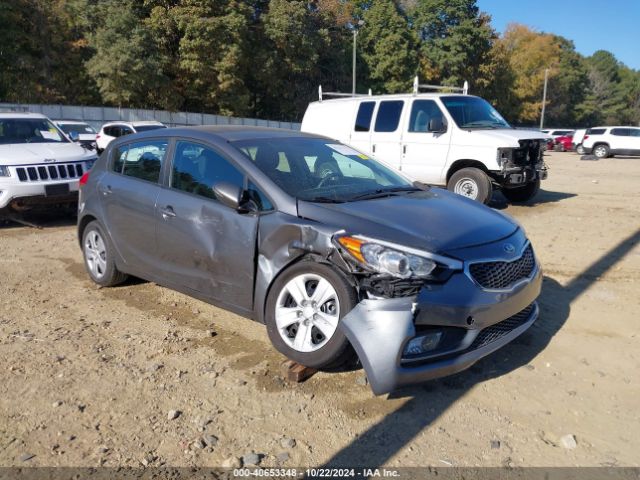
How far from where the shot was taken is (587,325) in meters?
4.50

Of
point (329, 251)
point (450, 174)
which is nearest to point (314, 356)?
point (329, 251)

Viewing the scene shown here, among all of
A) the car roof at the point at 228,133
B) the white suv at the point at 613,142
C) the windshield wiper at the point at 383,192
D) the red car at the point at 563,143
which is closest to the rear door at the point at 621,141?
the white suv at the point at 613,142

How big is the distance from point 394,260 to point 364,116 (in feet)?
26.7

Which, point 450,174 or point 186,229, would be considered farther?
point 450,174

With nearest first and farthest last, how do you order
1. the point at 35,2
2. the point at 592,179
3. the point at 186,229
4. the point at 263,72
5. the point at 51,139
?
1. the point at 186,229
2. the point at 51,139
3. the point at 592,179
4. the point at 35,2
5. the point at 263,72

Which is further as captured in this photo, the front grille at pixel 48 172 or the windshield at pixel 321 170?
the front grille at pixel 48 172

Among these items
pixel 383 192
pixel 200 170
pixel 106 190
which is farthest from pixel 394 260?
pixel 106 190

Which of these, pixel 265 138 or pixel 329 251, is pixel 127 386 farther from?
pixel 265 138

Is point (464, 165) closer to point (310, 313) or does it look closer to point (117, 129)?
point (310, 313)

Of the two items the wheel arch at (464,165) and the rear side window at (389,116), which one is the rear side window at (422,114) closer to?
the rear side window at (389,116)

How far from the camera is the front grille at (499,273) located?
132 inches

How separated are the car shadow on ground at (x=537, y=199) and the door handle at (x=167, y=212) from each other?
7.33 meters

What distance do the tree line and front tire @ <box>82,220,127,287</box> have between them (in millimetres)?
30311

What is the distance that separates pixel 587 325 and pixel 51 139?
8.64 metres
